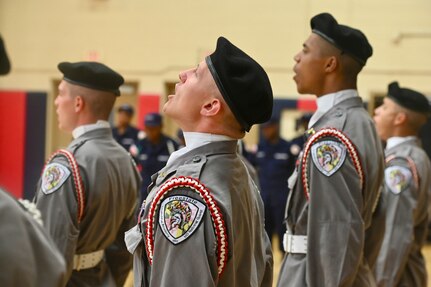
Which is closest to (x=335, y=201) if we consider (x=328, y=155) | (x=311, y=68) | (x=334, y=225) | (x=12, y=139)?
(x=334, y=225)

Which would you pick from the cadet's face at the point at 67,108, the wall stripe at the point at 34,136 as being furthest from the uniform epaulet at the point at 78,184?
the wall stripe at the point at 34,136

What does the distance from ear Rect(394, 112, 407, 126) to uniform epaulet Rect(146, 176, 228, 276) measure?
297 cm

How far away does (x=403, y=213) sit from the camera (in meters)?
4.33

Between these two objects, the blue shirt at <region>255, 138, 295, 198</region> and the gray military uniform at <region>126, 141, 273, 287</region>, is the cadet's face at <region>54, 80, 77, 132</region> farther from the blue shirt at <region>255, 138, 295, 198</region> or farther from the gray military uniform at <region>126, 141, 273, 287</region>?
the blue shirt at <region>255, 138, 295, 198</region>

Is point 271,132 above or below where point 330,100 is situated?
below

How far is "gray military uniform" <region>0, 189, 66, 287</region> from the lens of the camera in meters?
1.26

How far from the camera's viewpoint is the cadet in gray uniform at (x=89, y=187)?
124 inches

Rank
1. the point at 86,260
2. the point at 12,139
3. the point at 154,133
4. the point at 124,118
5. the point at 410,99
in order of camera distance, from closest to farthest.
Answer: the point at 86,260, the point at 410,99, the point at 154,133, the point at 124,118, the point at 12,139

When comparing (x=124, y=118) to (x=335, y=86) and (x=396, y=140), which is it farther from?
(x=335, y=86)

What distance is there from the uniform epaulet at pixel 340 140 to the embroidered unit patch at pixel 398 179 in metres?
1.39

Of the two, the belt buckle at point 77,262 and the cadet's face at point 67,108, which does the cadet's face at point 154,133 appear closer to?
the cadet's face at point 67,108

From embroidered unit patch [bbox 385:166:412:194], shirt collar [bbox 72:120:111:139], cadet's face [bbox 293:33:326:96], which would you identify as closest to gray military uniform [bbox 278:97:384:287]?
cadet's face [bbox 293:33:326:96]

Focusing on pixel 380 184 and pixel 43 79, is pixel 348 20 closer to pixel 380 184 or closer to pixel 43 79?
pixel 43 79

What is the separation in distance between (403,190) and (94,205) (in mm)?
2000
